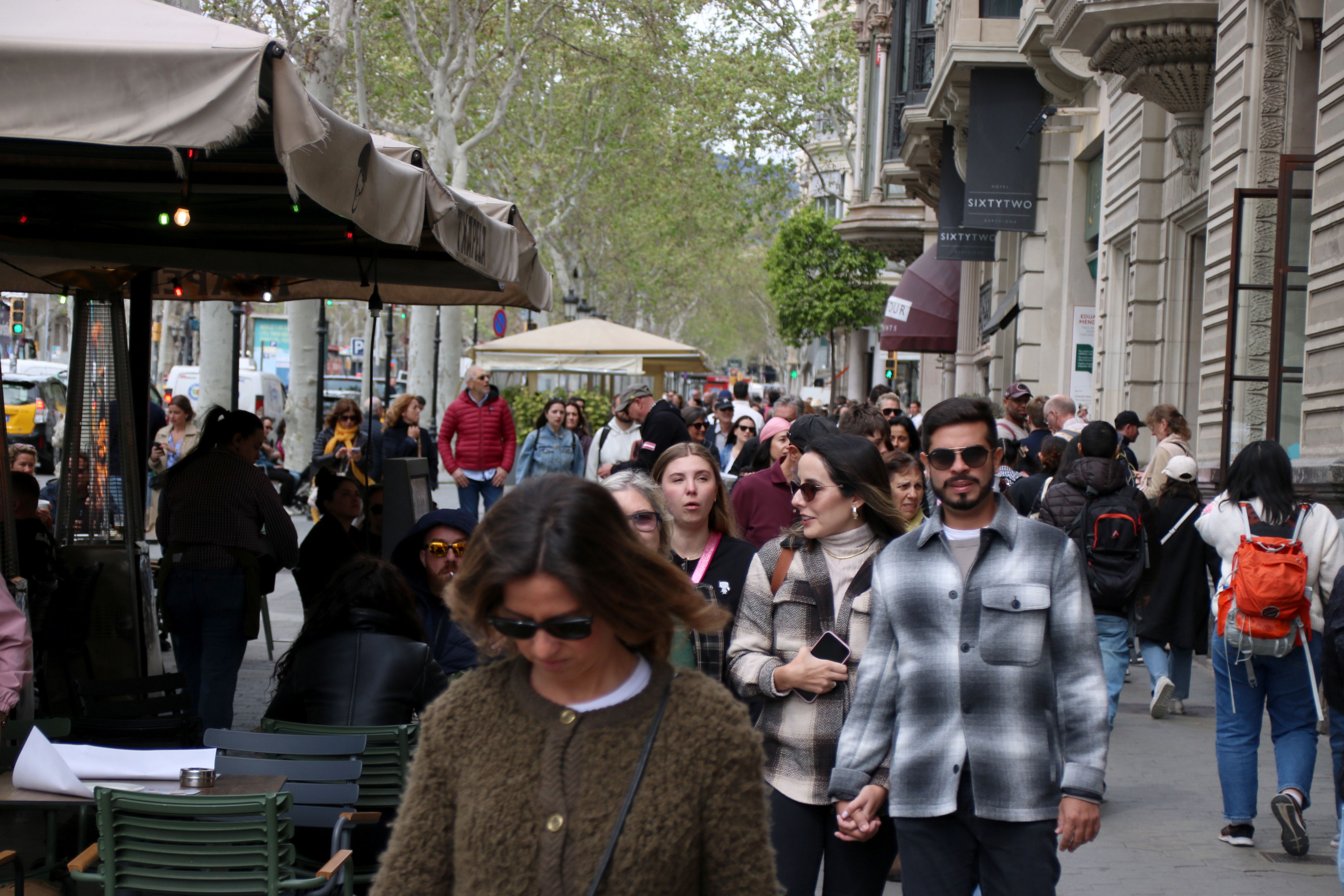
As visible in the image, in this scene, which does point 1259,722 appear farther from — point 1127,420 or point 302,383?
point 302,383

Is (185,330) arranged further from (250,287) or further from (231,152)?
(231,152)

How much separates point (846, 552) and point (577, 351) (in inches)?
625

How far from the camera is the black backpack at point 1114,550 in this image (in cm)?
796

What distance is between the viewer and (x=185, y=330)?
5631 centimetres

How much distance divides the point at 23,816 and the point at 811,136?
135 ft

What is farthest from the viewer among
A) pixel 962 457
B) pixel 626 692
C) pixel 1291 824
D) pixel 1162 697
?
pixel 1162 697

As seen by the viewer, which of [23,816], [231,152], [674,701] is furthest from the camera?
[231,152]

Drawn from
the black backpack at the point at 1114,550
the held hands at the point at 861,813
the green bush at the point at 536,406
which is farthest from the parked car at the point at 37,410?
the held hands at the point at 861,813

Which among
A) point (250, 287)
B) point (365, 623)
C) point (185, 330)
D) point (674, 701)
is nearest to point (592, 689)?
point (674, 701)

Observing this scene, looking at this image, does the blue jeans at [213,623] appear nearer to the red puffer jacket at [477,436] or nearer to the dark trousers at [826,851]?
the dark trousers at [826,851]

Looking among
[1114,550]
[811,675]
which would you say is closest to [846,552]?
[811,675]

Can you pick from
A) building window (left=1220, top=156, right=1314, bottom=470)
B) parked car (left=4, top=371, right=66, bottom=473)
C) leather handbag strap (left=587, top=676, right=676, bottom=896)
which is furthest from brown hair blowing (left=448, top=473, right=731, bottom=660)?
parked car (left=4, top=371, right=66, bottom=473)

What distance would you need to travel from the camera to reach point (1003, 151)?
67.3 feet

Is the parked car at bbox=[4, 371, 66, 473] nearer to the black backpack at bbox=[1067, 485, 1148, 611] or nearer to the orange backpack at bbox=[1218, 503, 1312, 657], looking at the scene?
the black backpack at bbox=[1067, 485, 1148, 611]
